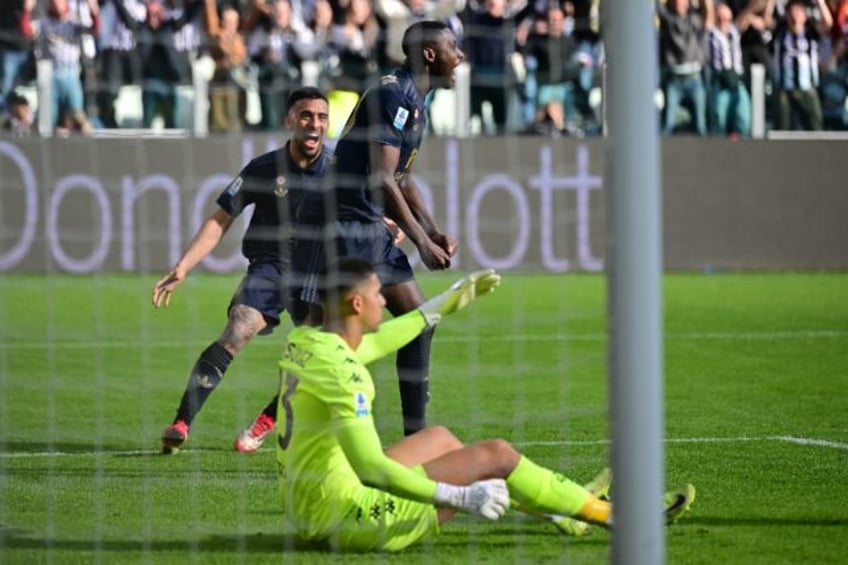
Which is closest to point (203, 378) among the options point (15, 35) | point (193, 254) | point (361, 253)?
point (193, 254)

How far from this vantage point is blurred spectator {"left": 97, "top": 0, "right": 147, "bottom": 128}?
1778 centimetres

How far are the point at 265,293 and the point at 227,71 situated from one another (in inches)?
393

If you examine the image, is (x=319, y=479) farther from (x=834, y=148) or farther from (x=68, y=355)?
(x=834, y=148)

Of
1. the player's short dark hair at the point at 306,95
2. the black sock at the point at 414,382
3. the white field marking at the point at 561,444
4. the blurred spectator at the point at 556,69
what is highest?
the blurred spectator at the point at 556,69

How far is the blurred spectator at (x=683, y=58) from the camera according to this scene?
19.7m

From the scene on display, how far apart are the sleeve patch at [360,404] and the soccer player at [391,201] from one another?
7.58 feet

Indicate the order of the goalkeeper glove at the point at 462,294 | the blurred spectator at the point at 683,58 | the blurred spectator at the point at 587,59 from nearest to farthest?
1. the goalkeeper glove at the point at 462,294
2. the blurred spectator at the point at 587,59
3. the blurred spectator at the point at 683,58

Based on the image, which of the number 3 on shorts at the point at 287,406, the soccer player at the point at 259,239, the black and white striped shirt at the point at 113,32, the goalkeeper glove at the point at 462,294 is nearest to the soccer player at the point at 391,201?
the soccer player at the point at 259,239

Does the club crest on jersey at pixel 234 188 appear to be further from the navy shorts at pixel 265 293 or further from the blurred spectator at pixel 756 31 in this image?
the blurred spectator at pixel 756 31

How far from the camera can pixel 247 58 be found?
747 inches

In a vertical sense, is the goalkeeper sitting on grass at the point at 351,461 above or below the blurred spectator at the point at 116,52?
below

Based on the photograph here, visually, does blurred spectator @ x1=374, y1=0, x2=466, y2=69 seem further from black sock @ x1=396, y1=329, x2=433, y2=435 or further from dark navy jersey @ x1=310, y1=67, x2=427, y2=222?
black sock @ x1=396, y1=329, x2=433, y2=435

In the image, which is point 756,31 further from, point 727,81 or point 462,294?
point 462,294

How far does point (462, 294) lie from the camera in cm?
680
